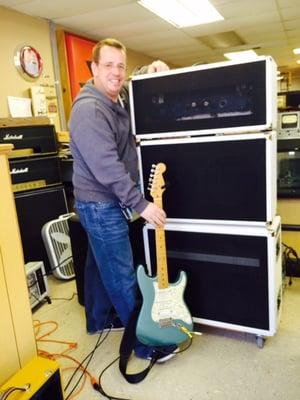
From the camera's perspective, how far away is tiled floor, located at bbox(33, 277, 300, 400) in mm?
1455

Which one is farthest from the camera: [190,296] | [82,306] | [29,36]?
[29,36]

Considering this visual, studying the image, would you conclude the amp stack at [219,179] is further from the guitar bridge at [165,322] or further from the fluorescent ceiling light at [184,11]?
the fluorescent ceiling light at [184,11]

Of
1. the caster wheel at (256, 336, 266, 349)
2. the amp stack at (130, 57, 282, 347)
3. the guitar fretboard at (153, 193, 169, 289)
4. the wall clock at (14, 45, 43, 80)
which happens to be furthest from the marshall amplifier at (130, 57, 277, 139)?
the wall clock at (14, 45, 43, 80)

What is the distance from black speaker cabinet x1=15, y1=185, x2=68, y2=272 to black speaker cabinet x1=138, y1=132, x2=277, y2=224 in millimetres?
1221

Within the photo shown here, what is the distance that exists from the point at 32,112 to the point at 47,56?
1.99 feet

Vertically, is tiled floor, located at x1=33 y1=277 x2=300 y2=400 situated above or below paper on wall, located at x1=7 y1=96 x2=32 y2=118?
below

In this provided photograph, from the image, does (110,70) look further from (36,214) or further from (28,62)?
(28,62)

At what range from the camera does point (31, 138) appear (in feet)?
8.71

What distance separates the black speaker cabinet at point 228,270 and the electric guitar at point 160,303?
4.8 inches

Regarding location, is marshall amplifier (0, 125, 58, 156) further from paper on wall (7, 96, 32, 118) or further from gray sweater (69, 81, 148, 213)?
gray sweater (69, 81, 148, 213)

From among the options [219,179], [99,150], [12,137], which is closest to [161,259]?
[219,179]

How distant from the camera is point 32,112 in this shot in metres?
3.13

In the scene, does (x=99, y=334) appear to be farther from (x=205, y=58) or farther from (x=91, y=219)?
(x=205, y=58)

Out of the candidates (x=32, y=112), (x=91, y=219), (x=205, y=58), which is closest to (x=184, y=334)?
(x=91, y=219)
